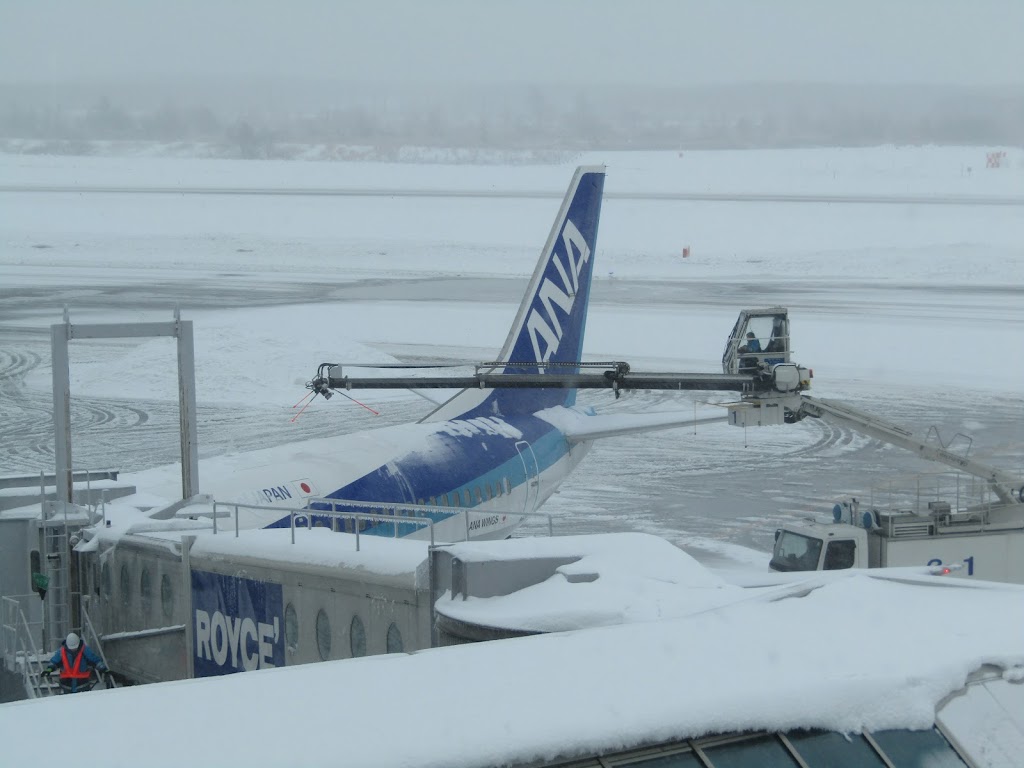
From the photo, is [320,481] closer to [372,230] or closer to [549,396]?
[549,396]

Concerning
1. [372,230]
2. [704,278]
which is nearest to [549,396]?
[704,278]

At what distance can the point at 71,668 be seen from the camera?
1320 centimetres

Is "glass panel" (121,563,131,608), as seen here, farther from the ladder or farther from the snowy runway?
the snowy runway

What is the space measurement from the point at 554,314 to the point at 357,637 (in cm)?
1411

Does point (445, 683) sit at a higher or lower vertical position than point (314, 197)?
lower

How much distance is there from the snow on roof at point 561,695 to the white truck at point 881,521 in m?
11.3

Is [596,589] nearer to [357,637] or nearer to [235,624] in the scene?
[357,637]

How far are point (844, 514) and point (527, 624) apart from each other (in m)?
12.6

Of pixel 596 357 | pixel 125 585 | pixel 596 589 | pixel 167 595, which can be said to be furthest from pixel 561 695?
pixel 596 357

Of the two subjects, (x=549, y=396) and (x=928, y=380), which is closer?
(x=549, y=396)

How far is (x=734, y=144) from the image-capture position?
87062mm

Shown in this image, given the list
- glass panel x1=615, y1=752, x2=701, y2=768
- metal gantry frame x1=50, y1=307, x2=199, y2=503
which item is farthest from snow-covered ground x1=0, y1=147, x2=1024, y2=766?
metal gantry frame x1=50, y1=307, x2=199, y2=503

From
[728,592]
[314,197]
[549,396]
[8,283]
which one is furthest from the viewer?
[314,197]

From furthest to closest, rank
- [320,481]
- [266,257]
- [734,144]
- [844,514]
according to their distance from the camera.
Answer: [734,144] → [266,257] → [844,514] → [320,481]
